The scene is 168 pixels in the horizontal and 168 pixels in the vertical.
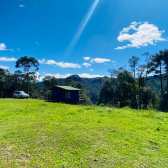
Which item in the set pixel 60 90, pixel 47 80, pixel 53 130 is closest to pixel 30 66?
pixel 47 80

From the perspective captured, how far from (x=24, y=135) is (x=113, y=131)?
3.38 metres

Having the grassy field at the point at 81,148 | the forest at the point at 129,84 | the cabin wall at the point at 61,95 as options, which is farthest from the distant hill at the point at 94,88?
the grassy field at the point at 81,148

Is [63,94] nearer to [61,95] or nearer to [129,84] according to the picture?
[61,95]

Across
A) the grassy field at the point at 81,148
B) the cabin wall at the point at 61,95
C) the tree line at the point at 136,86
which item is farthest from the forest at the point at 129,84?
the grassy field at the point at 81,148

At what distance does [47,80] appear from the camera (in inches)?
1661

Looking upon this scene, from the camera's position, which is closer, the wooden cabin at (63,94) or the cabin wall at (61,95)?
the wooden cabin at (63,94)

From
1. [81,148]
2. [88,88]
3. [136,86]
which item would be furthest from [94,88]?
[81,148]

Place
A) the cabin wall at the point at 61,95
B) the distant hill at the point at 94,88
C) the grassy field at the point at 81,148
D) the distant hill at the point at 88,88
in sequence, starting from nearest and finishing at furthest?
1. the grassy field at the point at 81,148
2. the cabin wall at the point at 61,95
3. the distant hill at the point at 94,88
4. the distant hill at the point at 88,88

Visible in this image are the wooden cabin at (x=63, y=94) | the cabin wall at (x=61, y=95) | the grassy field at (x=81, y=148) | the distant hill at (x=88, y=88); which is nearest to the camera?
the grassy field at (x=81, y=148)

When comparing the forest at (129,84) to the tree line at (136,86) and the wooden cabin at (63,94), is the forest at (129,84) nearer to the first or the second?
the tree line at (136,86)

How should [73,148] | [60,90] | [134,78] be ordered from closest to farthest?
[73,148]
[60,90]
[134,78]

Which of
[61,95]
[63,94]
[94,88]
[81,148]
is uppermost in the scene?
[94,88]

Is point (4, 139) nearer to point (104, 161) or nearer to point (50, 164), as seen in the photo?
point (50, 164)

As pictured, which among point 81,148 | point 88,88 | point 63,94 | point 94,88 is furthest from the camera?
point 94,88
